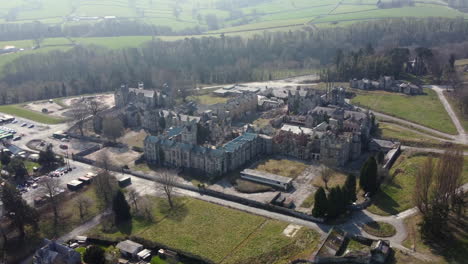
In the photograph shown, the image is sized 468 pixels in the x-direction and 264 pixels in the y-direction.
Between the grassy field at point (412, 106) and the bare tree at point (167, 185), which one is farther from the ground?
the grassy field at point (412, 106)

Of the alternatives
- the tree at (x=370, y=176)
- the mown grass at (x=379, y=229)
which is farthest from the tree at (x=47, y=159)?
the mown grass at (x=379, y=229)

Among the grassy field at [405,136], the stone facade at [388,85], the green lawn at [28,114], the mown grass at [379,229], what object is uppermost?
the stone facade at [388,85]

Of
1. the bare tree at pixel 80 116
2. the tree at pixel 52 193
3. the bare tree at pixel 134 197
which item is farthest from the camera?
the bare tree at pixel 80 116

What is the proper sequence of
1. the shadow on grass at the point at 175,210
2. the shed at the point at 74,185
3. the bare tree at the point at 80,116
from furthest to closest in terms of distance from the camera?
the bare tree at the point at 80,116, the shed at the point at 74,185, the shadow on grass at the point at 175,210

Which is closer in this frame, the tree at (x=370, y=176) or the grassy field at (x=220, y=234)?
the grassy field at (x=220, y=234)

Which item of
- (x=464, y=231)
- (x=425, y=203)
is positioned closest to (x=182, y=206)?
(x=425, y=203)

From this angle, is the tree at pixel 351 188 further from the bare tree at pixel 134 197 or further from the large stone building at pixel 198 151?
the bare tree at pixel 134 197

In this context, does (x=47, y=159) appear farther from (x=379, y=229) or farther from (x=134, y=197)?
(x=379, y=229)

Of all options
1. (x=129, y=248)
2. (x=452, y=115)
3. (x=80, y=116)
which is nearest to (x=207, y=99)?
(x=80, y=116)
